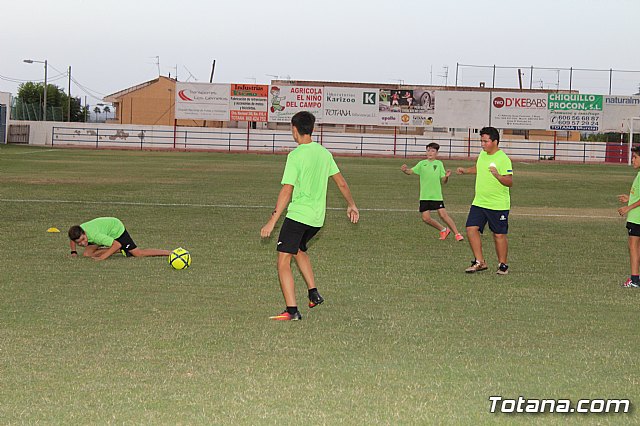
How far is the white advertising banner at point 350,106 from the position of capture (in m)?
71.4

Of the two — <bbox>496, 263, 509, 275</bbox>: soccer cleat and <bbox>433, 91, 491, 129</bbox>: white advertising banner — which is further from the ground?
<bbox>433, 91, 491, 129</bbox>: white advertising banner

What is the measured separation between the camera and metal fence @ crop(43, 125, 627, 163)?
2820 inches

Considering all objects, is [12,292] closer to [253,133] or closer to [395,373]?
[395,373]

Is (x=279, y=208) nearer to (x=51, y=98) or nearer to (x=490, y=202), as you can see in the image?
(x=490, y=202)

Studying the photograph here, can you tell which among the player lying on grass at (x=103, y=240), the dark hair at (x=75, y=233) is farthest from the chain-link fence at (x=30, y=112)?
the dark hair at (x=75, y=233)

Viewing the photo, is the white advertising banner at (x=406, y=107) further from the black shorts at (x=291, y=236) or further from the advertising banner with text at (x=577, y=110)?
the black shorts at (x=291, y=236)

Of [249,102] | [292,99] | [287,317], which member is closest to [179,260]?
[287,317]

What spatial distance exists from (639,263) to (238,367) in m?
6.33

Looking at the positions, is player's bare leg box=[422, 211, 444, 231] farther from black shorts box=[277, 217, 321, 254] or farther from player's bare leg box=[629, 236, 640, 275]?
black shorts box=[277, 217, 321, 254]

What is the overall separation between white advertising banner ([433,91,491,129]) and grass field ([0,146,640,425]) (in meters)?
53.6

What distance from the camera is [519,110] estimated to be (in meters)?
71.6

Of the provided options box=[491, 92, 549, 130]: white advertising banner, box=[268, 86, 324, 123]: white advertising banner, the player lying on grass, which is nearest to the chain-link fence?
box=[268, 86, 324, 123]: white advertising banner

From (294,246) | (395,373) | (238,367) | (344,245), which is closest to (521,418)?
(395,373)

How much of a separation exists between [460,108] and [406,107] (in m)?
3.93
